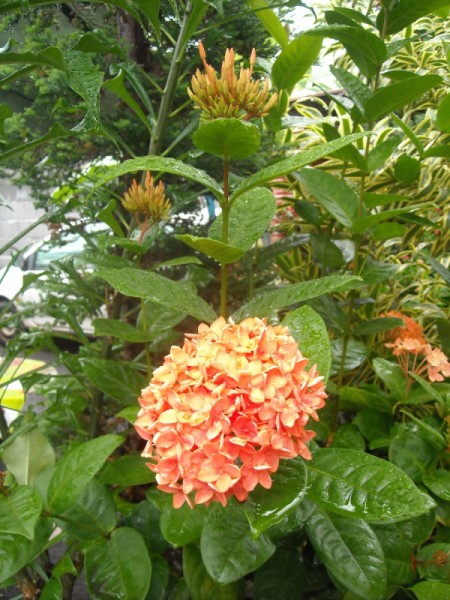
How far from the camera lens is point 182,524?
64 cm

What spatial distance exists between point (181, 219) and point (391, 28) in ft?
2.21

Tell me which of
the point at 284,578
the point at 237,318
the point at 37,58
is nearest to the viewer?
the point at 37,58

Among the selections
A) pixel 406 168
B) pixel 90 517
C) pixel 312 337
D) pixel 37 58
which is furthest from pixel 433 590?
pixel 37 58

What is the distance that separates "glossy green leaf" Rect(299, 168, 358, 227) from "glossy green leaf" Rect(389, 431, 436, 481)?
37 cm

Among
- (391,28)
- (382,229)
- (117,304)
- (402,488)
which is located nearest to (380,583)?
(402,488)

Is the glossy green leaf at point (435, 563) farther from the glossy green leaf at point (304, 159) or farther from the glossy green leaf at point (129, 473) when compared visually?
the glossy green leaf at point (304, 159)

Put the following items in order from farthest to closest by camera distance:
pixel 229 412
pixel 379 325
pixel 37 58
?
1. pixel 379 325
2. pixel 37 58
3. pixel 229 412

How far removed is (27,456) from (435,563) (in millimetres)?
643

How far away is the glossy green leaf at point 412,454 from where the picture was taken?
0.82 metres

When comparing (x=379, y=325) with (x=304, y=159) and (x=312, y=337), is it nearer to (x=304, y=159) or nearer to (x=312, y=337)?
(x=312, y=337)

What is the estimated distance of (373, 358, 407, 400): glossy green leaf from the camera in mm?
924

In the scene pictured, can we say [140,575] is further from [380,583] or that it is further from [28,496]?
[380,583]

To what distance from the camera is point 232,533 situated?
23.1 inches

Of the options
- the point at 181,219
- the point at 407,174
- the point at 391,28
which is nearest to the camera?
the point at 391,28
